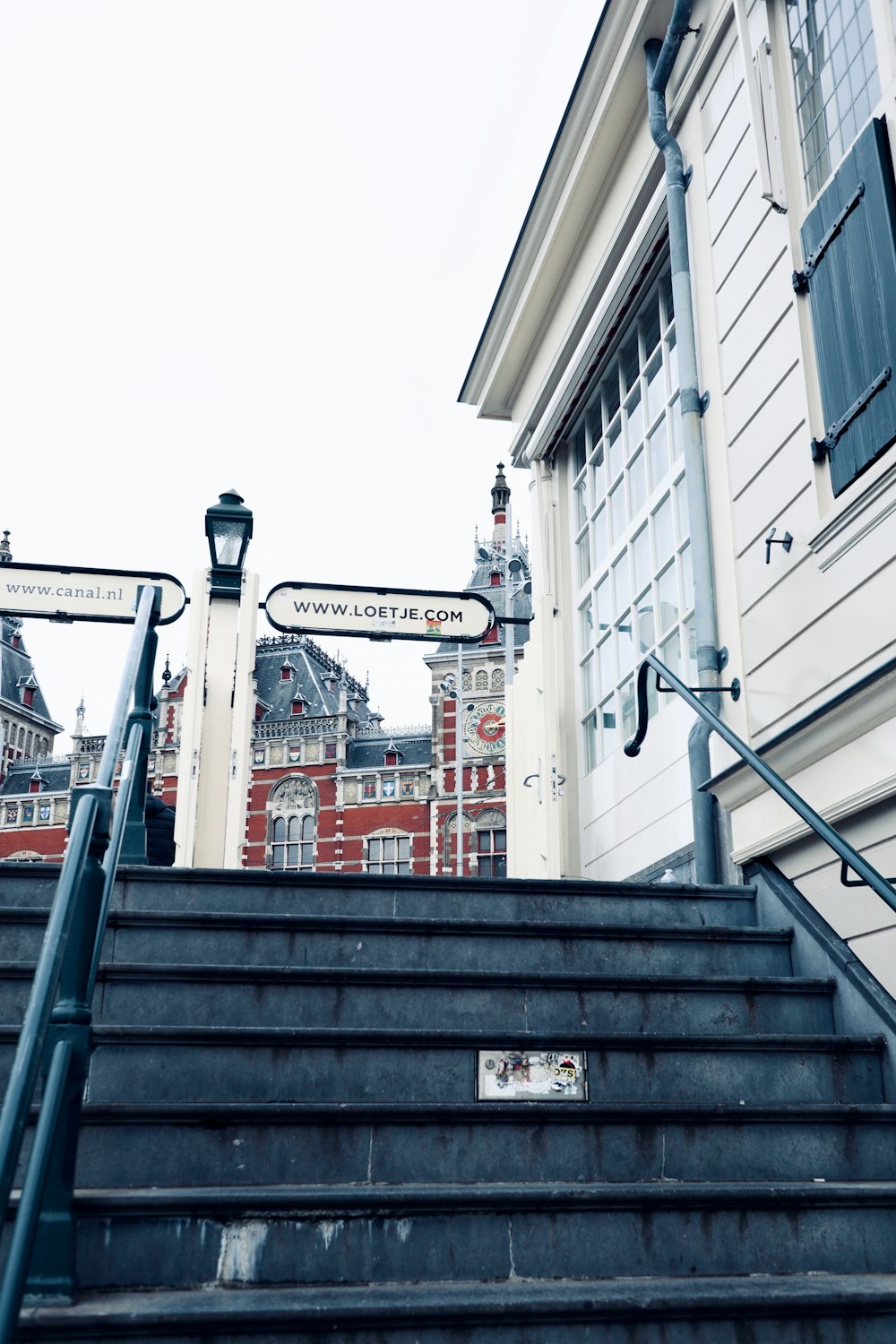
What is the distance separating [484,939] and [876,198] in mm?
2410

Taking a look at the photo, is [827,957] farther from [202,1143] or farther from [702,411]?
[702,411]

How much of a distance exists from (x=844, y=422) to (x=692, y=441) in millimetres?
1117

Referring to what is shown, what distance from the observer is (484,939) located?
3031 millimetres

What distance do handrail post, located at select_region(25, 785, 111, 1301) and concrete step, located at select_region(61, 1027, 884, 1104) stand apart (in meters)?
0.46

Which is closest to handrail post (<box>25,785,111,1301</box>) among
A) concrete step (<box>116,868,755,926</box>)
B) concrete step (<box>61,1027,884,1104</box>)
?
concrete step (<box>61,1027,884,1104</box>)

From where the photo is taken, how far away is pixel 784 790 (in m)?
2.72

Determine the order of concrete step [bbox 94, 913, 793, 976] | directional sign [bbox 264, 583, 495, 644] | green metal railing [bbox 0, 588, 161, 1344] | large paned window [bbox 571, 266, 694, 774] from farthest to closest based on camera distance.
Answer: directional sign [bbox 264, 583, 495, 644], large paned window [bbox 571, 266, 694, 774], concrete step [bbox 94, 913, 793, 976], green metal railing [bbox 0, 588, 161, 1344]

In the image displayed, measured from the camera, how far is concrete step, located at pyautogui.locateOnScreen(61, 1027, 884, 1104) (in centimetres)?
243

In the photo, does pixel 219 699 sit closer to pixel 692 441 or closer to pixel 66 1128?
pixel 692 441

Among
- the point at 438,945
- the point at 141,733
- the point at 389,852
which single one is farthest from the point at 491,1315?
the point at 389,852

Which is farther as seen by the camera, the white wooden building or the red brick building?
Answer: the red brick building

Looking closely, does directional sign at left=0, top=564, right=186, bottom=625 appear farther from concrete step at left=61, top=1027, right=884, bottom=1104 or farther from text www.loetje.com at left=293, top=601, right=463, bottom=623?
concrete step at left=61, top=1027, right=884, bottom=1104

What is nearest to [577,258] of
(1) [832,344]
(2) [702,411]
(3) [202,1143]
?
(2) [702,411]

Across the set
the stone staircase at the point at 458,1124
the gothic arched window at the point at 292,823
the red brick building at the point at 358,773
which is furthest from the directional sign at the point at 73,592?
the gothic arched window at the point at 292,823
